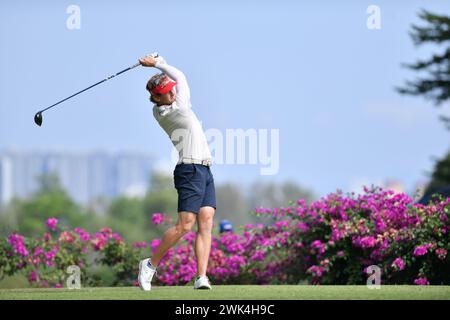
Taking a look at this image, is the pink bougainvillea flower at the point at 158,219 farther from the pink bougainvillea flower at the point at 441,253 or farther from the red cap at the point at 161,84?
the red cap at the point at 161,84

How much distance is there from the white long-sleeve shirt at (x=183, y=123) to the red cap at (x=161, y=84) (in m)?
0.05

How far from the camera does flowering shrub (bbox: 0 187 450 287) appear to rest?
1306 cm

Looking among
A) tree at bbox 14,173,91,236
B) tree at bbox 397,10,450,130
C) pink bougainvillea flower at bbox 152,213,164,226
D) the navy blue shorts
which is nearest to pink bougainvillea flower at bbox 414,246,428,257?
the navy blue shorts

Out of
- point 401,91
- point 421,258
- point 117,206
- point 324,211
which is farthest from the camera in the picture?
point 117,206

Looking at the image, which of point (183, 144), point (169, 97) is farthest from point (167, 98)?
point (183, 144)

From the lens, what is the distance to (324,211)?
14.1m

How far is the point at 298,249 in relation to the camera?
566 inches

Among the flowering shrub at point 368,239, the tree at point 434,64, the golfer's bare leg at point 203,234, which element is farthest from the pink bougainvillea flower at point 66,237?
the tree at point 434,64

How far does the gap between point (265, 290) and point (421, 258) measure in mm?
3262

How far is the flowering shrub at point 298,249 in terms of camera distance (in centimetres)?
1306

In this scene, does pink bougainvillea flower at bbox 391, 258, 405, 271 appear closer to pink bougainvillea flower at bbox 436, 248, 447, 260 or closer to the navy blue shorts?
pink bougainvillea flower at bbox 436, 248, 447, 260

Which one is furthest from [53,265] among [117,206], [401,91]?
[117,206]

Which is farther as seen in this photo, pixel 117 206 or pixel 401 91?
pixel 117 206

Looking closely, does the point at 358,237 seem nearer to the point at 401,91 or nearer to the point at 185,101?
the point at 185,101
